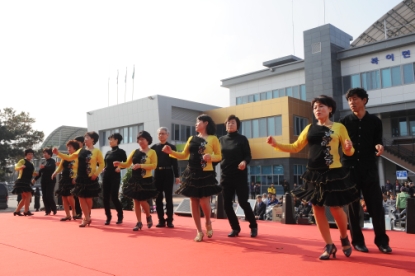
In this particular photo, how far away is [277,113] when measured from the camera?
2803cm

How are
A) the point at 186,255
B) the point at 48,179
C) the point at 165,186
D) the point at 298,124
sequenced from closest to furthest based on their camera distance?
the point at 186,255, the point at 165,186, the point at 48,179, the point at 298,124

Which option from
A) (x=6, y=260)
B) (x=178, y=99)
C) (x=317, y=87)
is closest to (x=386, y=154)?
(x=317, y=87)

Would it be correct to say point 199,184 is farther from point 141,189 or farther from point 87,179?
point 87,179

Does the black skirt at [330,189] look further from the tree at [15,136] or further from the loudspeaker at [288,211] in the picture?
the tree at [15,136]

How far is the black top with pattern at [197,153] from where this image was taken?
198 inches

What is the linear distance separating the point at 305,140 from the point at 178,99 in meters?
29.8

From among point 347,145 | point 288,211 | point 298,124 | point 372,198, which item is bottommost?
point 288,211

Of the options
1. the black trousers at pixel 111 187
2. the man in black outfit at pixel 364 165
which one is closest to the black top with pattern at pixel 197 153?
the man in black outfit at pixel 364 165

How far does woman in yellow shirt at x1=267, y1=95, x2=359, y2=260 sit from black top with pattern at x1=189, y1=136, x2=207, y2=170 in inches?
55.7

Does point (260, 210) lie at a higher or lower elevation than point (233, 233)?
lower

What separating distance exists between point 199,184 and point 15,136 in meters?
31.7

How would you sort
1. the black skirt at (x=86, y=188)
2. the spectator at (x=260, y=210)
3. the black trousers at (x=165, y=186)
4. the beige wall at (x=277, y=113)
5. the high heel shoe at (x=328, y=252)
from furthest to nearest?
1. the beige wall at (x=277, y=113)
2. the spectator at (x=260, y=210)
3. the black skirt at (x=86, y=188)
4. the black trousers at (x=165, y=186)
5. the high heel shoe at (x=328, y=252)

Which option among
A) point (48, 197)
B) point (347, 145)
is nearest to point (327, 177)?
point (347, 145)

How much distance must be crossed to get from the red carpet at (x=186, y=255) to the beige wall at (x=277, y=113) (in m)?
22.1
